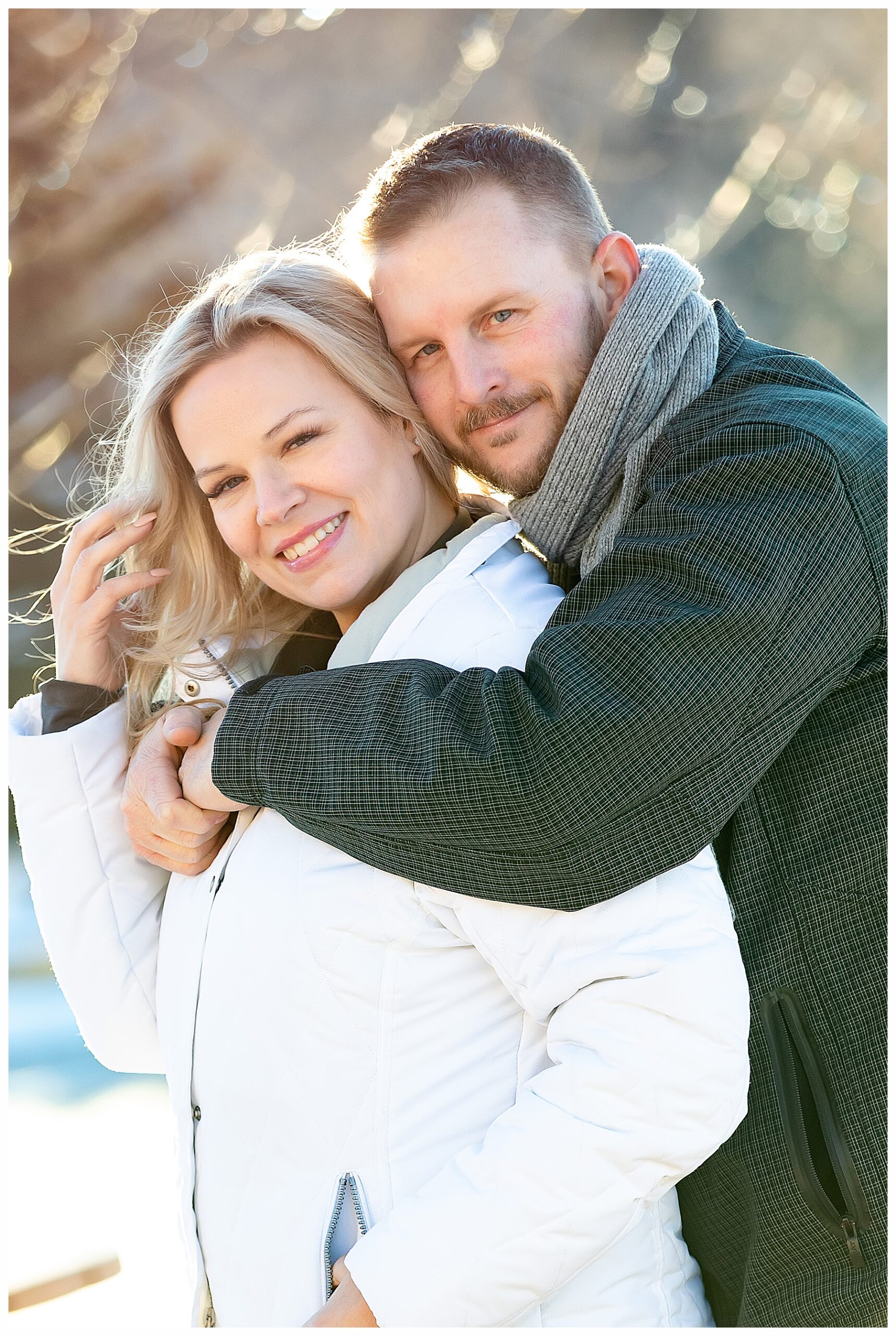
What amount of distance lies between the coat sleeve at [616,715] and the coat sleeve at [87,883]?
0.48 m

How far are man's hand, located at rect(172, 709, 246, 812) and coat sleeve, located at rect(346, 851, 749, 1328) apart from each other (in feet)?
1.64

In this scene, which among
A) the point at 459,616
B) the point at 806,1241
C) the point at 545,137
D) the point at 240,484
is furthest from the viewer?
the point at 545,137

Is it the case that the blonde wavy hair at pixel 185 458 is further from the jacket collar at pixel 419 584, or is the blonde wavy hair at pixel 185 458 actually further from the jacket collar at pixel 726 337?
the jacket collar at pixel 726 337

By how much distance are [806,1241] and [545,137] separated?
172 centimetres

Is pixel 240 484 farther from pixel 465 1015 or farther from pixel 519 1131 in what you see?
pixel 519 1131

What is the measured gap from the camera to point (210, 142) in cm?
390

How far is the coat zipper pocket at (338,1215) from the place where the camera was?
1.24 m

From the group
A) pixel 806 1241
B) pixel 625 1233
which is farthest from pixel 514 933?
pixel 806 1241

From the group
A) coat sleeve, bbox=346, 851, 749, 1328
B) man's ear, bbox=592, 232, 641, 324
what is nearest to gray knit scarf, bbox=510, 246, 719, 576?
man's ear, bbox=592, 232, 641, 324

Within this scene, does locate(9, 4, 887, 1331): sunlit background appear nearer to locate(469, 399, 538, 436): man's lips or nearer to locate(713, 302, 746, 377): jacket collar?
locate(469, 399, 538, 436): man's lips

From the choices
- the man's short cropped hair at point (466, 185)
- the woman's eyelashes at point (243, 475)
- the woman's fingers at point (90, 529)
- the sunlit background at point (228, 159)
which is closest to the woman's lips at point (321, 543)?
the woman's eyelashes at point (243, 475)

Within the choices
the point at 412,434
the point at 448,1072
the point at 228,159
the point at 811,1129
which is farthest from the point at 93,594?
the point at 228,159

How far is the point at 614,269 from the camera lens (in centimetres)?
187

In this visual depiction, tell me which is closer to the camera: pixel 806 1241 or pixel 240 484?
pixel 806 1241
